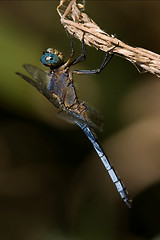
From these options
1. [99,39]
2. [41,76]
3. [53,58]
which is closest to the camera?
[99,39]

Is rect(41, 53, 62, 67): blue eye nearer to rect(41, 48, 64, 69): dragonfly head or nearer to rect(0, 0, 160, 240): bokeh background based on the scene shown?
rect(41, 48, 64, 69): dragonfly head

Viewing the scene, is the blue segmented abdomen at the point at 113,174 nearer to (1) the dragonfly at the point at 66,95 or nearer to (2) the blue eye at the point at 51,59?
(1) the dragonfly at the point at 66,95

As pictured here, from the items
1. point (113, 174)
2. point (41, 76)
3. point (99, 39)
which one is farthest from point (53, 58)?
point (113, 174)

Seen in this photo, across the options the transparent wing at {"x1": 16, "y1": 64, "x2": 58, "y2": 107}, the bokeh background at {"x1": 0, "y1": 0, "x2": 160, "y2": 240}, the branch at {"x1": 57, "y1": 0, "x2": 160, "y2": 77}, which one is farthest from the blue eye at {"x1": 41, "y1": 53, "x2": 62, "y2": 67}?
the bokeh background at {"x1": 0, "y1": 0, "x2": 160, "y2": 240}

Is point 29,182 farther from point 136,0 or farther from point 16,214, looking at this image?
point 136,0

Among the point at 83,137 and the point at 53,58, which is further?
the point at 83,137

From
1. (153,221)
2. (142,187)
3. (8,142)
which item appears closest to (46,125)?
(8,142)

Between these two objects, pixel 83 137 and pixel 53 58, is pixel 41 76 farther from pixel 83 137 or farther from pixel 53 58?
pixel 83 137
